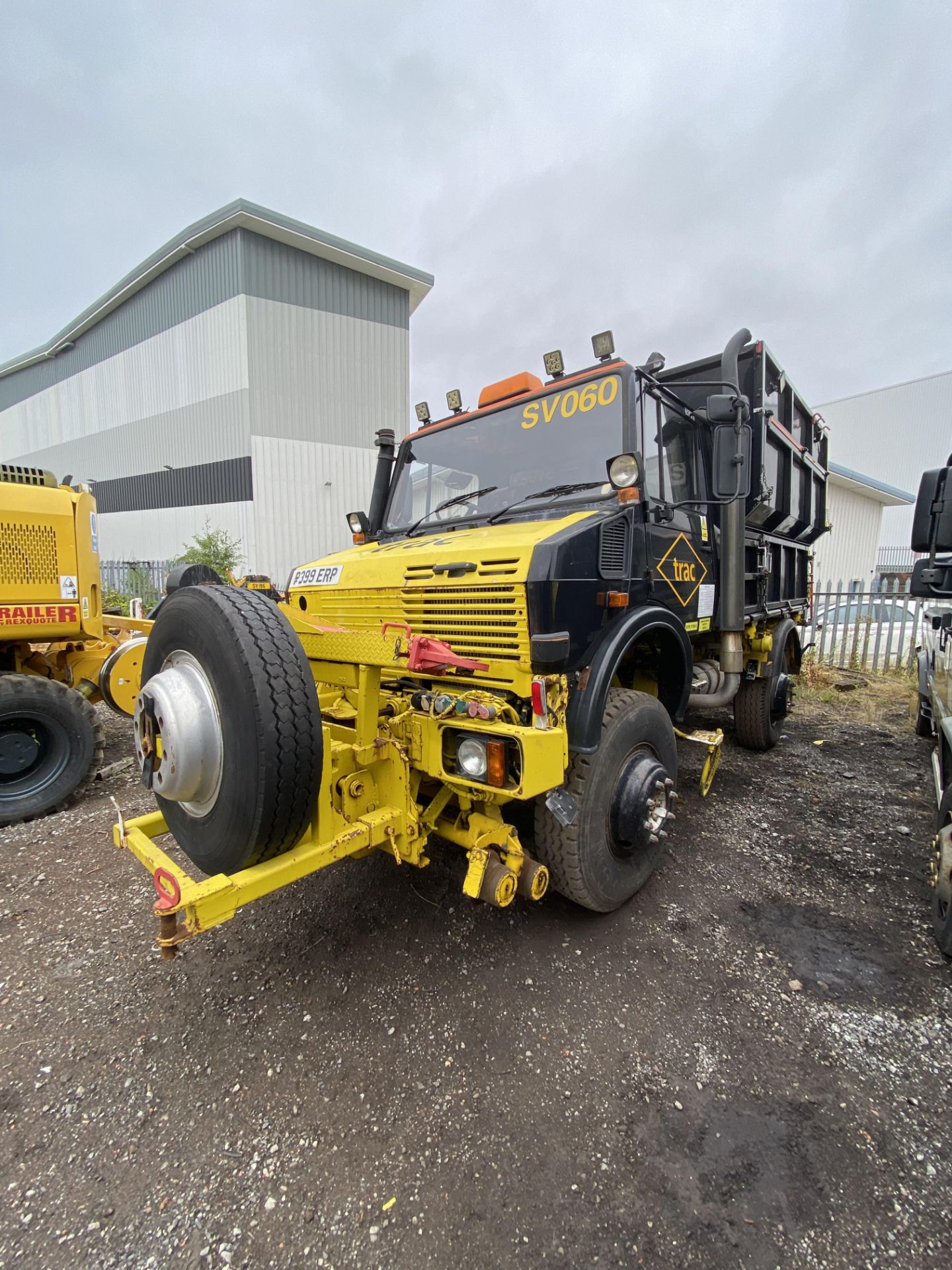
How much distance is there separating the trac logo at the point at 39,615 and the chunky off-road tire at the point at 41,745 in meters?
0.42

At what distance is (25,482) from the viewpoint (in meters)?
4.62

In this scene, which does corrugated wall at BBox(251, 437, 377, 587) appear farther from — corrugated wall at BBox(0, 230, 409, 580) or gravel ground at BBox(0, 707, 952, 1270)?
gravel ground at BBox(0, 707, 952, 1270)

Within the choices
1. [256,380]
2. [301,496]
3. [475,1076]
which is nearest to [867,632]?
[475,1076]

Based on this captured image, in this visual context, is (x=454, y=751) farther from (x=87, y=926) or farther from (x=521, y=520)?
(x=87, y=926)

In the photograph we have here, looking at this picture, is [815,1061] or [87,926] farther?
[87,926]

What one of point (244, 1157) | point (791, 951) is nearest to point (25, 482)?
point (244, 1157)

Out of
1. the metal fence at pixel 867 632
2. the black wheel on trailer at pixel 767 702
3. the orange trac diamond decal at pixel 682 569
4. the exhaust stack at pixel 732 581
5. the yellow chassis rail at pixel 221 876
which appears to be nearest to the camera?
the yellow chassis rail at pixel 221 876

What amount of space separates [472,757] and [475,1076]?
1.14 meters

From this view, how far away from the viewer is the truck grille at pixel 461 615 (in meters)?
2.38

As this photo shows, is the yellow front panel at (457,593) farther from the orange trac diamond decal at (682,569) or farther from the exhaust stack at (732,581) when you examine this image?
the exhaust stack at (732,581)

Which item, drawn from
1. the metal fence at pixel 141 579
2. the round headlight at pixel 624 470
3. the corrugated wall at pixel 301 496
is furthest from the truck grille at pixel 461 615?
the metal fence at pixel 141 579

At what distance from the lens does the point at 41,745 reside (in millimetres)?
4309

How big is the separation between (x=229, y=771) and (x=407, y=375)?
17.2 meters

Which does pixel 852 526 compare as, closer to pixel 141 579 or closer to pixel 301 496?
pixel 301 496
